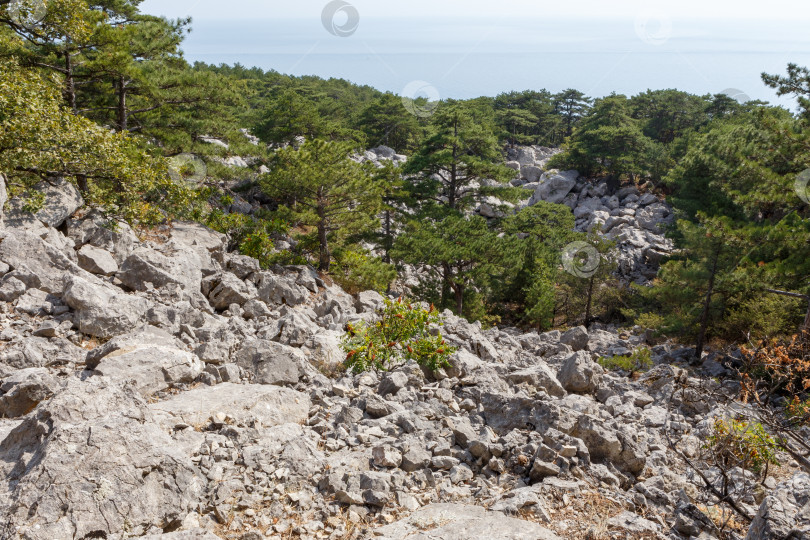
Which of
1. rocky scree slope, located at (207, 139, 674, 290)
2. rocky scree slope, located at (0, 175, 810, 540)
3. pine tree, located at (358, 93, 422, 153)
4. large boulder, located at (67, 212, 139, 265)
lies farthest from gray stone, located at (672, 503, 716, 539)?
pine tree, located at (358, 93, 422, 153)

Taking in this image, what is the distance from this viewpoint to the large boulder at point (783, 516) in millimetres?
3724

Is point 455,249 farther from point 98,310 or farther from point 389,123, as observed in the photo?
point 389,123

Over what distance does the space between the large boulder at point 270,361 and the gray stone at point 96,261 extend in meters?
4.01

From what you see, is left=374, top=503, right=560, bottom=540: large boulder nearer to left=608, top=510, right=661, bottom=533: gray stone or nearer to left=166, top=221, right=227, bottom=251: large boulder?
left=608, top=510, right=661, bottom=533: gray stone

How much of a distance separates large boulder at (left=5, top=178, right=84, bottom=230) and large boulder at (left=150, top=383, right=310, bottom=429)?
19.3 feet

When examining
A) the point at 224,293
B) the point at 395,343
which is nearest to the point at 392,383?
the point at 395,343

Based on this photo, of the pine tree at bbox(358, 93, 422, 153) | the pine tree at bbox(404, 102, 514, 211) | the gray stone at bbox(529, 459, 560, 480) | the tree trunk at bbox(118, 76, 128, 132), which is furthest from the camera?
the pine tree at bbox(358, 93, 422, 153)

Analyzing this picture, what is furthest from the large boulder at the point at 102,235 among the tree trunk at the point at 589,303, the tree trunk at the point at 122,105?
the tree trunk at the point at 589,303

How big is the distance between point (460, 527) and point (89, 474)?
3.19 meters

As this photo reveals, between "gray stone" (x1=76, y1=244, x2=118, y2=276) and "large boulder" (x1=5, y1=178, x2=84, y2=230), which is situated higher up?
"large boulder" (x1=5, y1=178, x2=84, y2=230)

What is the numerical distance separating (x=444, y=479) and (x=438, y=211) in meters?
17.5

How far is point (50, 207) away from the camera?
9.77 metres

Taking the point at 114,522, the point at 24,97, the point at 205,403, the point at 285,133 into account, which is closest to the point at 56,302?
the point at 205,403

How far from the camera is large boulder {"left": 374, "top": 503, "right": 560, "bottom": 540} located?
418cm
